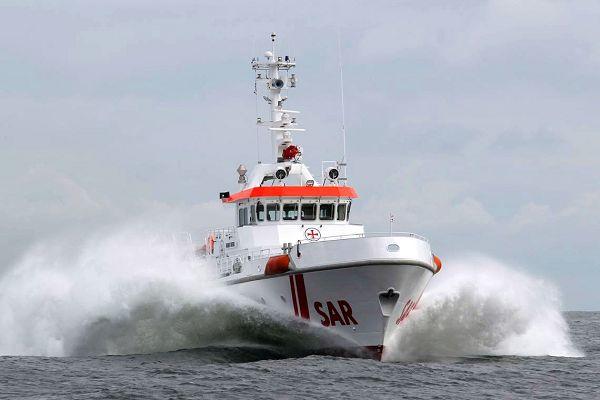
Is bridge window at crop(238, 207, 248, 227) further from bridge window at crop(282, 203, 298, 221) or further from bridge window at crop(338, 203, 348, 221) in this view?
bridge window at crop(338, 203, 348, 221)

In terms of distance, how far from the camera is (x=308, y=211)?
3266 centimetres

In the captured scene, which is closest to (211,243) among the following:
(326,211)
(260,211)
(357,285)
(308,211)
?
(260,211)

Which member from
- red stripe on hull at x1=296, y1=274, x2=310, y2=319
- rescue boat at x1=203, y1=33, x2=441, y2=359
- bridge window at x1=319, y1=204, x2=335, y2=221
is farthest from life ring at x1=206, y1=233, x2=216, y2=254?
red stripe on hull at x1=296, y1=274, x2=310, y2=319

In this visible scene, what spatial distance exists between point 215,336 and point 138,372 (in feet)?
19.7

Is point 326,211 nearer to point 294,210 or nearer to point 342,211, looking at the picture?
point 342,211

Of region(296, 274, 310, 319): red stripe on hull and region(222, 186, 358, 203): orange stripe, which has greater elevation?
region(222, 186, 358, 203): orange stripe

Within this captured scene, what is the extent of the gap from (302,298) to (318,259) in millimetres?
1352

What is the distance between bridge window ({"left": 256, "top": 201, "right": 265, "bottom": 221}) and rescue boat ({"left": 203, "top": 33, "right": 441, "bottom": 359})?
0.03 metres

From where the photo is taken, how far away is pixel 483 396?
21.9 metres

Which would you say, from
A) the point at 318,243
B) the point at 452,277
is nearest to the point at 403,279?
the point at 318,243

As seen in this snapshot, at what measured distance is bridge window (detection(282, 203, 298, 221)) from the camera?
106ft

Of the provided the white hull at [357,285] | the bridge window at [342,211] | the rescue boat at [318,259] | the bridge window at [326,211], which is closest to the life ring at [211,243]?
the rescue boat at [318,259]

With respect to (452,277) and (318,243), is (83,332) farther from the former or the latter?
(452,277)

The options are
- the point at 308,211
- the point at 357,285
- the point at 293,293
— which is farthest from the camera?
the point at 308,211
